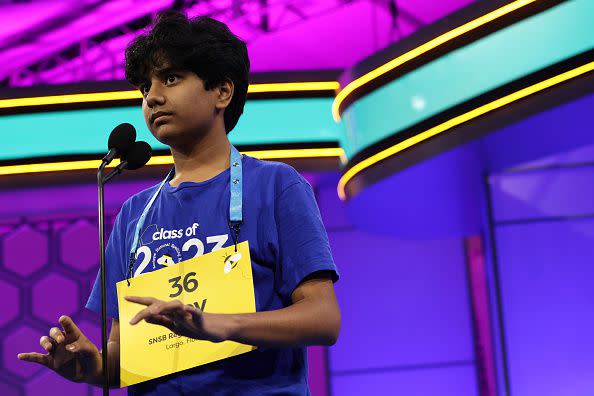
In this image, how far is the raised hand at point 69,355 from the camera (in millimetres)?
1531

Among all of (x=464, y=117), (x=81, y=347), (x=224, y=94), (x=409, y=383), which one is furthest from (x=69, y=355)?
(x=409, y=383)

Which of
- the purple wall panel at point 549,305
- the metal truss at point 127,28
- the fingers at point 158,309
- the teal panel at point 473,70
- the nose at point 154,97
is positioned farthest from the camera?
the metal truss at point 127,28

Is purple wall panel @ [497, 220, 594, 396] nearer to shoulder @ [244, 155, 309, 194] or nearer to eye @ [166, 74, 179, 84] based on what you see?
shoulder @ [244, 155, 309, 194]

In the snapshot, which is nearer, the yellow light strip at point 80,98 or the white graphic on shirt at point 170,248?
the white graphic on shirt at point 170,248

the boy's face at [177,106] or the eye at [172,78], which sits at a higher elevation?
the eye at [172,78]

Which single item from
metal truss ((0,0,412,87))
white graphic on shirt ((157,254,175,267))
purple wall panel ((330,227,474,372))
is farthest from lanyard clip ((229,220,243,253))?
metal truss ((0,0,412,87))

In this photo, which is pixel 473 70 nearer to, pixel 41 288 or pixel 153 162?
pixel 153 162

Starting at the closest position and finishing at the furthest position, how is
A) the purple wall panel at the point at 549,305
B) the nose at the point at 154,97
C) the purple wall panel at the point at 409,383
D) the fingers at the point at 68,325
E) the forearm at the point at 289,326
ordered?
1. the forearm at the point at 289,326
2. the fingers at the point at 68,325
3. the nose at the point at 154,97
4. the purple wall panel at the point at 549,305
5. the purple wall panel at the point at 409,383

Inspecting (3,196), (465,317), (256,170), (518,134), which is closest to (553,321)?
(465,317)

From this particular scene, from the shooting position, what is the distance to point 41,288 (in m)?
6.11

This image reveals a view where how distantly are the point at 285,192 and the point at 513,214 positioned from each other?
368 cm

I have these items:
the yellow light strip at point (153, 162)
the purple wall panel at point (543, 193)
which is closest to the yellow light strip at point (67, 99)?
the yellow light strip at point (153, 162)

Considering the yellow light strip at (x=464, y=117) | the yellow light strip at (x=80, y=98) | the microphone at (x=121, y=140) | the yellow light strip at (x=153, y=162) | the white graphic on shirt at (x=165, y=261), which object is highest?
the yellow light strip at (x=80, y=98)

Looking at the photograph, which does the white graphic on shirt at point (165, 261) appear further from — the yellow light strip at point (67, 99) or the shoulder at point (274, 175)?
the yellow light strip at point (67, 99)
